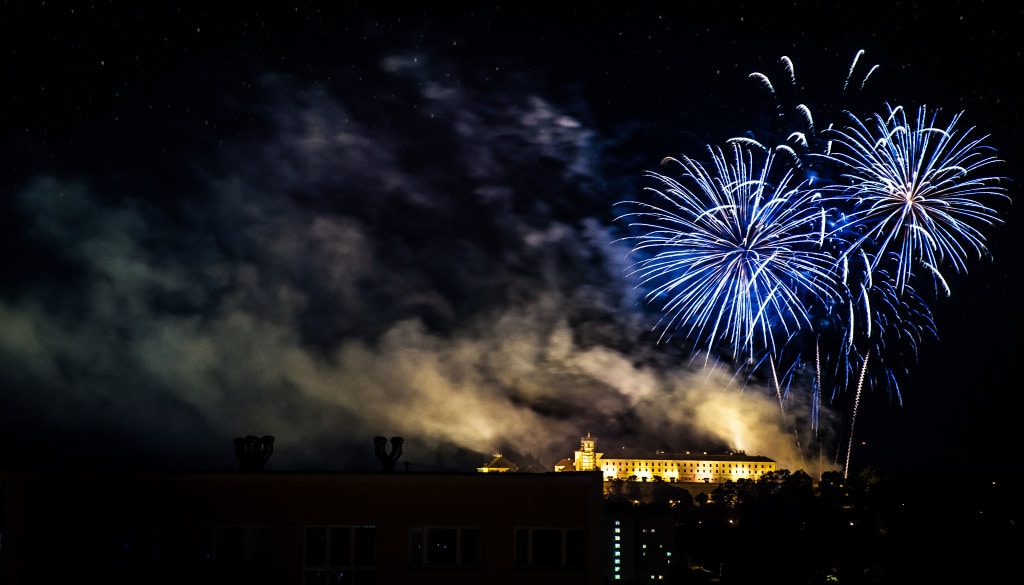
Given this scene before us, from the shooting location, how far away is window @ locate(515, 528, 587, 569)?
17.6 m

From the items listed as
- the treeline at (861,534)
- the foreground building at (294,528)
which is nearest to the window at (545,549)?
the foreground building at (294,528)

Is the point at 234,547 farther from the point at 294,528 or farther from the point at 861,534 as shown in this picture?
the point at 861,534

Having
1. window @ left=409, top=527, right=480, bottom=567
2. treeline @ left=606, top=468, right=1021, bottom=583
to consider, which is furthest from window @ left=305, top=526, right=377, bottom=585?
treeline @ left=606, top=468, right=1021, bottom=583

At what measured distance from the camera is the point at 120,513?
1788cm

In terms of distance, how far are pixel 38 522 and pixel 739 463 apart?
170208 millimetres

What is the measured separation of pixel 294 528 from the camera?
17750 millimetres

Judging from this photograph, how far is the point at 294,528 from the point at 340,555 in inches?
38.0

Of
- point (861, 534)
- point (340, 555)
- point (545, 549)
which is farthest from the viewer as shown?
point (861, 534)

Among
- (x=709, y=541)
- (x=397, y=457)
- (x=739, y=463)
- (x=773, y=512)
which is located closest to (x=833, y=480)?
(x=773, y=512)

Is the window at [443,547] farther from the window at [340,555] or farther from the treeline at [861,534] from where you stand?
the treeline at [861,534]

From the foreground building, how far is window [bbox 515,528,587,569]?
0.02m

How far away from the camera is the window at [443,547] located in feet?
58.3

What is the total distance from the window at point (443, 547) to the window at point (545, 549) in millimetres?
816

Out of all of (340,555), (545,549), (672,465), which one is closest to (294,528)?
(340,555)
